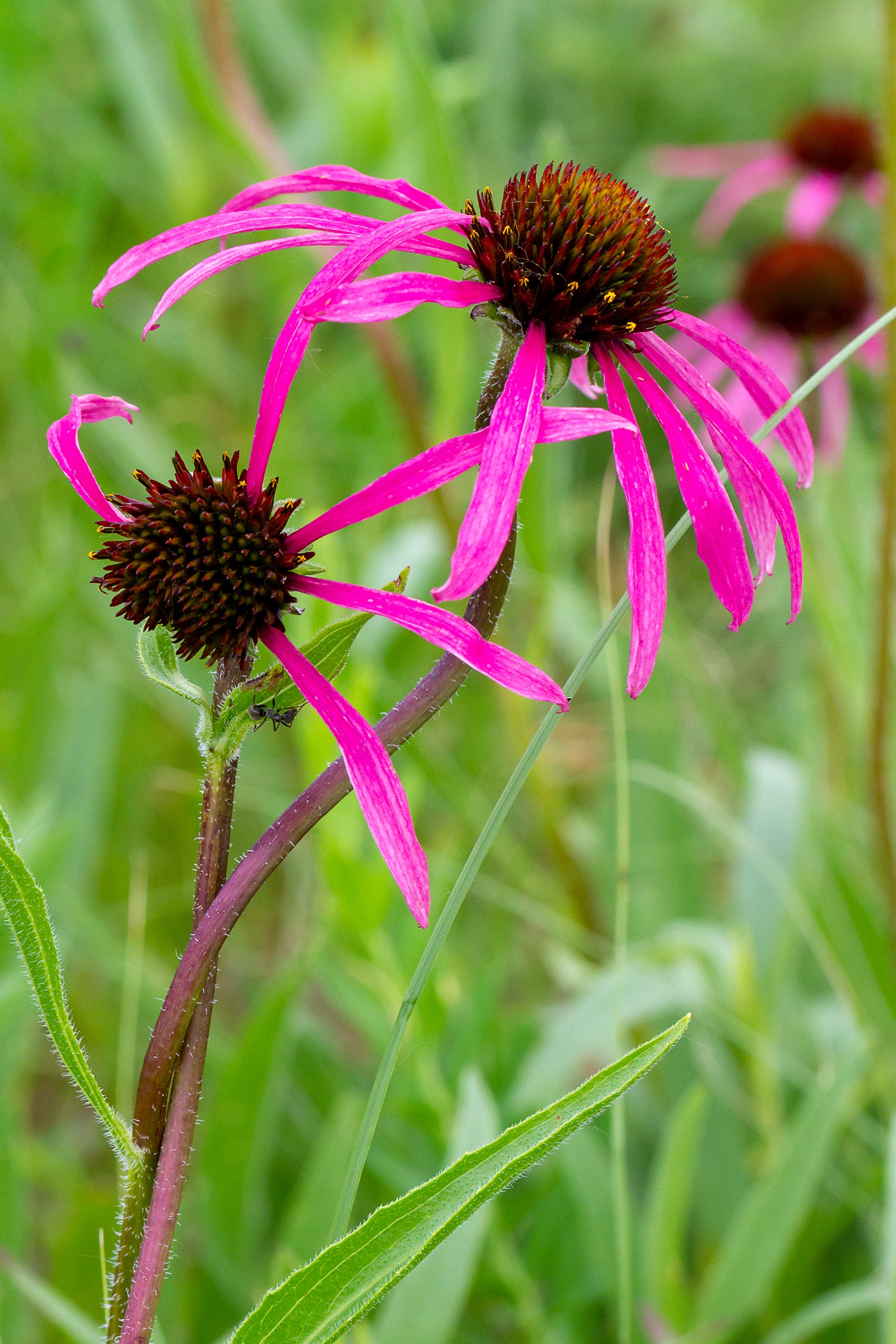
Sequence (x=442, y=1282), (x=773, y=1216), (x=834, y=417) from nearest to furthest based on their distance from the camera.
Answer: (x=442, y=1282)
(x=773, y=1216)
(x=834, y=417)

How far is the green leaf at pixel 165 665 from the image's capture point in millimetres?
399

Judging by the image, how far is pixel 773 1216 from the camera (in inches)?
33.3

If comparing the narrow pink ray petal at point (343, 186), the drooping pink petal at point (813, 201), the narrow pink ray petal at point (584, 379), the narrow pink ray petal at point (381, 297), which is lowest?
the narrow pink ray petal at point (381, 297)

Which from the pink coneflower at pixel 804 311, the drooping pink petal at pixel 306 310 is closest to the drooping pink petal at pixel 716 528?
the drooping pink petal at pixel 306 310

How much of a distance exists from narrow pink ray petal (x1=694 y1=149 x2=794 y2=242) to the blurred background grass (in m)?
0.08

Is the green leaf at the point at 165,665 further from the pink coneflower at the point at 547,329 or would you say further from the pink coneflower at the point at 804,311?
the pink coneflower at the point at 804,311

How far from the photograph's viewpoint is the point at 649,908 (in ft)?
4.14

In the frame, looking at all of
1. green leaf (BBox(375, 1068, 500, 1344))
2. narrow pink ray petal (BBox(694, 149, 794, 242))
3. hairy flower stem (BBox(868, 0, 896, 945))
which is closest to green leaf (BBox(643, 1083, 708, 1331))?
green leaf (BBox(375, 1068, 500, 1344))

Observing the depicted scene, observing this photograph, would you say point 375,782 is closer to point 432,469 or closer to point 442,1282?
point 432,469

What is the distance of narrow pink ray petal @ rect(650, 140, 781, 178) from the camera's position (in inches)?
72.4

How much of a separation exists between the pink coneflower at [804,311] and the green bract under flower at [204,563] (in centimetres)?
132

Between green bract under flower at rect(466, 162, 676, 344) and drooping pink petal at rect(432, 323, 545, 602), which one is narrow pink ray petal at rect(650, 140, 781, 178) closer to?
green bract under flower at rect(466, 162, 676, 344)

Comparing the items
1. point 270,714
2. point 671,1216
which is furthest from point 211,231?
point 671,1216

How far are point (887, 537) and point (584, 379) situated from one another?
1.40 feet
